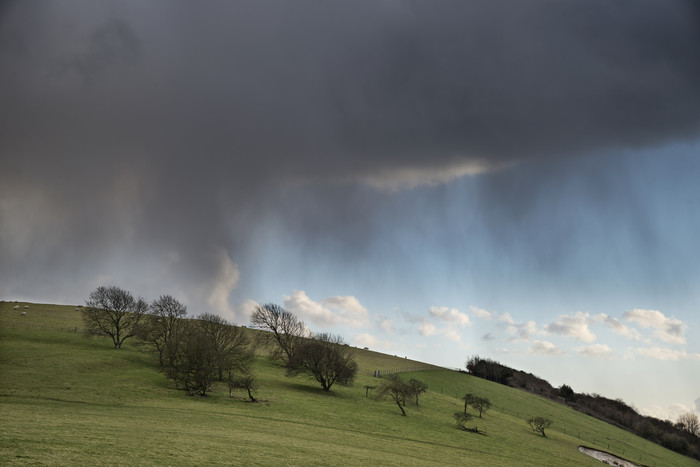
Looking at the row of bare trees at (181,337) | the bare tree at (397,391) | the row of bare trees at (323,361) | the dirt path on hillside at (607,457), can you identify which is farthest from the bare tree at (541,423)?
the row of bare trees at (181,337)

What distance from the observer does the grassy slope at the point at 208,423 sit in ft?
85.0

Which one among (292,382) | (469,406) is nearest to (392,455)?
(292,382)

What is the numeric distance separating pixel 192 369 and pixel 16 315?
72.6 m

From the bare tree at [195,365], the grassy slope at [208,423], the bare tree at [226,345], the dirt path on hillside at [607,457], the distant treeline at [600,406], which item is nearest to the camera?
the grassy slope at [208,423]

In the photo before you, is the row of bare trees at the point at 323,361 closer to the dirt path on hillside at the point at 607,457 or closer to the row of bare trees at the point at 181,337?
the row of bare trees at the point at 181,337

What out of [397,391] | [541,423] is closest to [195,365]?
[397,391]

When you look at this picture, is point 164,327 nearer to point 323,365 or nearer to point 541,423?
point 323,365

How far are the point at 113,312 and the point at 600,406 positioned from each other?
518 ft

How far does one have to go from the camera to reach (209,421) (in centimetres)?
4078

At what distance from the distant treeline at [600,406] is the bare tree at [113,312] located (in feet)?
361

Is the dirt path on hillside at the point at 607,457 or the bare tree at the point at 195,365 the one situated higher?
the bare tree at the point at 195,365

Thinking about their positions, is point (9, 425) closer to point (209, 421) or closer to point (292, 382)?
point (209, 421)

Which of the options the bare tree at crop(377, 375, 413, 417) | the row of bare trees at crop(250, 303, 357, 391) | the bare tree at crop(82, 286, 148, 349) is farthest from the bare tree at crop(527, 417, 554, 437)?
the bare tree at crop(82, 286, 148, 349)

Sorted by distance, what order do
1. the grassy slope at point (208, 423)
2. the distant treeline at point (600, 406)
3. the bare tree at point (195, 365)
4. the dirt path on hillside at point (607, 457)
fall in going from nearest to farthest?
the grassy slope at point (208, 423) → the bare tree at point (195, 365) → the dirt path on hillside at point (607, 457) → the distant treeline at point (600, 406)
